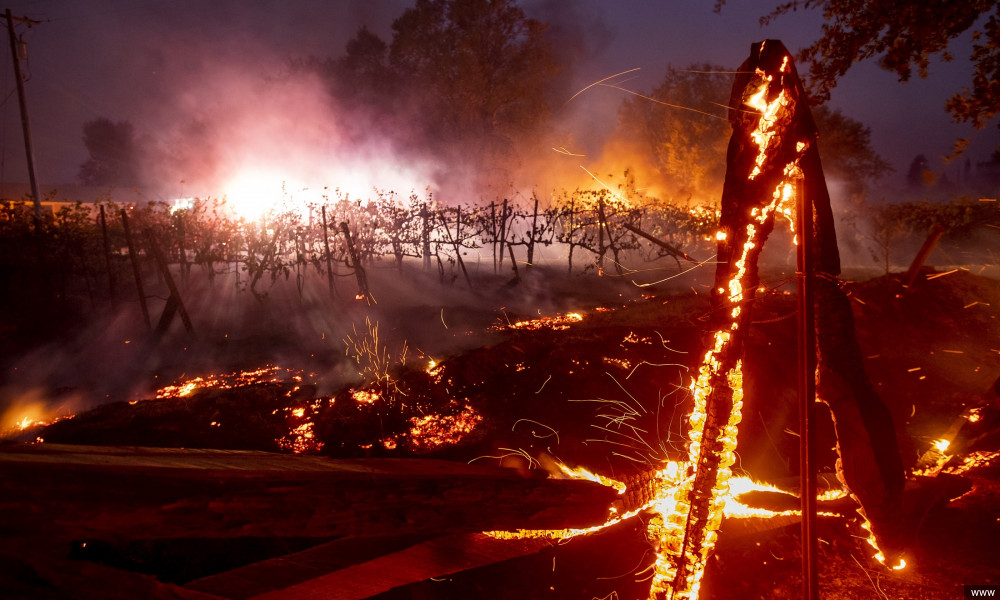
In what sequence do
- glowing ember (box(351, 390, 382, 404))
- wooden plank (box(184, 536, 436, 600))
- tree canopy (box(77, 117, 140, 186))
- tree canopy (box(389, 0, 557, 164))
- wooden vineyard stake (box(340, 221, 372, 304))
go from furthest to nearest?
tree canopy (box(77, 117, 140, 186)) < tree canopy (box(389, 0, 557, 164)) < wooden vineyard stake (box(340, 221, 372, 304)) < glowing ember (box(351, 390, 382, 404)) < wooden plank (box(184, 536, 436, 600))

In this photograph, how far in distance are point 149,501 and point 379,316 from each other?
9.65 m

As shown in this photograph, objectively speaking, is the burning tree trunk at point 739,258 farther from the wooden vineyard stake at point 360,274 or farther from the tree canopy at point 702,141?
the tree canopy at point 702,141

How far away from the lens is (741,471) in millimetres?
5117

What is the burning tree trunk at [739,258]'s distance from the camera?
2682mm

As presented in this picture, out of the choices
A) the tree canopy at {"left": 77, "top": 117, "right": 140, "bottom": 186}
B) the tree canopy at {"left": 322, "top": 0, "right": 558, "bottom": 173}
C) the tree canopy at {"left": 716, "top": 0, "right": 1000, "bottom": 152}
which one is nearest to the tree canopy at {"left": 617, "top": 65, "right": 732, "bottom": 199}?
the tree canopy at {"left": 322, "top": 0, "right": 558, "bottom": 173}

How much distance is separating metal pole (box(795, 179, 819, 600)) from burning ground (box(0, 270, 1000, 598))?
13.1 inches

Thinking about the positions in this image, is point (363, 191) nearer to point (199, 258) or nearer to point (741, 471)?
point (199, 258)

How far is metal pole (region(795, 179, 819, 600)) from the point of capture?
7.86 feet

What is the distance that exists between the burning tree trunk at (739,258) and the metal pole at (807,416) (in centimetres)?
28

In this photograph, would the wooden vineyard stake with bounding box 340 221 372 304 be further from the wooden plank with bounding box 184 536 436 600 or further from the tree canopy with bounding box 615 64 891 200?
the tree canopy with bounding box 615 64 891 200

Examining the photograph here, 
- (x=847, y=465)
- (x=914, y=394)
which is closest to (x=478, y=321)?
(x=914, y=394)

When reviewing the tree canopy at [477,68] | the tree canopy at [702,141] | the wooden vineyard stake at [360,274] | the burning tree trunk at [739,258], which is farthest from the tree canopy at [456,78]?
the burning tree trunk at [739,258]

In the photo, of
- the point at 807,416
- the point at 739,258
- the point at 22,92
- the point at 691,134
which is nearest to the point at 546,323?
the point at 739,258

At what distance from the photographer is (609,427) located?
240 inches
